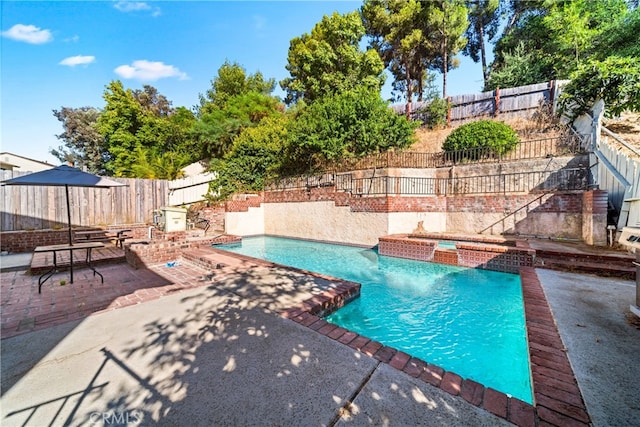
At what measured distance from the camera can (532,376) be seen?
6.52 feet

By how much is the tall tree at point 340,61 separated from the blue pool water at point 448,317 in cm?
1544

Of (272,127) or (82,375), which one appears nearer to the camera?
(82,375)

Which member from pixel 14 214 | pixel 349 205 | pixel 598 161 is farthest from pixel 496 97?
pixel 14 214

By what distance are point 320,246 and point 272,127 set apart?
898 centimetres

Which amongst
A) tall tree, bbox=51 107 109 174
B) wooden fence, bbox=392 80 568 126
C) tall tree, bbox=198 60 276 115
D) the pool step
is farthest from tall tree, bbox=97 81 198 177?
the pool step

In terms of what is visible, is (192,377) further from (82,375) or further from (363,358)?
(363,358)

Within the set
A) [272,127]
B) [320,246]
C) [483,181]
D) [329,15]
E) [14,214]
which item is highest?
[329,15]

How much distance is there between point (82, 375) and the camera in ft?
6.86

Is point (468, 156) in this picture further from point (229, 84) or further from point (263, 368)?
point (229, 84)

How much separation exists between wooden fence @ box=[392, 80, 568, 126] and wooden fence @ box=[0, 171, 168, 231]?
17.9 metres

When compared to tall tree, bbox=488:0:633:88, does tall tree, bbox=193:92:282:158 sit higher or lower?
lower

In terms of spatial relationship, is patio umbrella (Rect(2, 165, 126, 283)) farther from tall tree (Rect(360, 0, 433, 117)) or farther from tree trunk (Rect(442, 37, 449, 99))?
tree trunk (Rect(442, 37, 449, 99))

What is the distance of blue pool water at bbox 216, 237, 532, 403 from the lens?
9.43 ft

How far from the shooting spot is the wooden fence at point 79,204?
8.70 m
